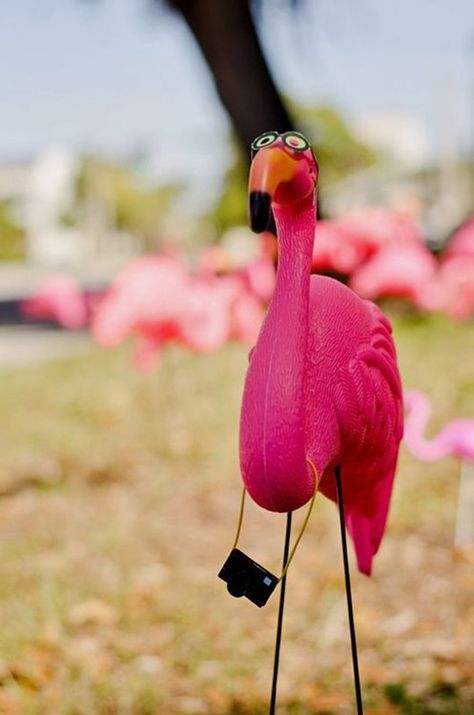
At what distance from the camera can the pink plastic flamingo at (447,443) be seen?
2.90 meters

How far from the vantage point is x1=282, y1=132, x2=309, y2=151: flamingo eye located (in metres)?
1.58

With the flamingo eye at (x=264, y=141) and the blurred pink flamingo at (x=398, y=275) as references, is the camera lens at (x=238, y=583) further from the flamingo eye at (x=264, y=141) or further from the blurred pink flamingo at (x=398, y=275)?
the blurred pink flamingo at (x=398, y=275)

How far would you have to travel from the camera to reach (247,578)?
1.67 m

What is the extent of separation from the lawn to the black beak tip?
183cm

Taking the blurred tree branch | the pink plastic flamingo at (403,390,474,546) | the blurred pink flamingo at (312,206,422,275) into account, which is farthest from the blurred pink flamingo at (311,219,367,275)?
the pink plastic flamingo at (403,390,474,546)

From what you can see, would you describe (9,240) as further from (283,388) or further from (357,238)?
(283,388)

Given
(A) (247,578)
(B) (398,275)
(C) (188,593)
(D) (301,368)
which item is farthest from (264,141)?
(B) (398,275)

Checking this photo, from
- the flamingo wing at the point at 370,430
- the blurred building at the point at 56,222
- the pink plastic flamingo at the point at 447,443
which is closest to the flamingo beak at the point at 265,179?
the flamingo wing at the point at 370,430

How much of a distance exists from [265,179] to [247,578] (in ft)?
2.15

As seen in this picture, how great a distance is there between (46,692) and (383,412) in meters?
1.64

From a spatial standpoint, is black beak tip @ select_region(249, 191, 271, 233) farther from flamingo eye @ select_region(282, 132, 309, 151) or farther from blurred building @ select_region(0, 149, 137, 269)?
blurred building @ select_region(0, 149, 137, 269)

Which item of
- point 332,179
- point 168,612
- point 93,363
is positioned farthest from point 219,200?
point 168,612

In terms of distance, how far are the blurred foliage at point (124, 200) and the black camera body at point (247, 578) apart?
45806 mm

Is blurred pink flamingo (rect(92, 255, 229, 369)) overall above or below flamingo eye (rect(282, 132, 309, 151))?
above
